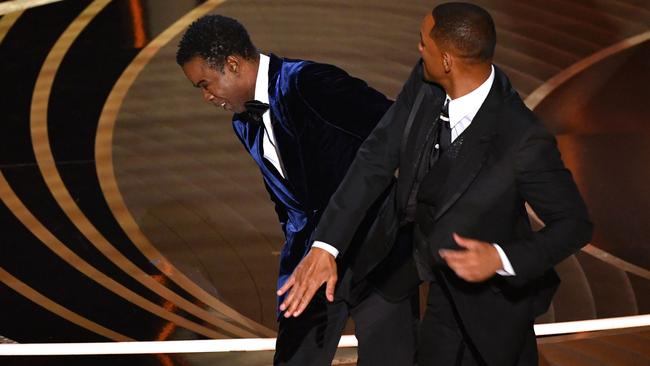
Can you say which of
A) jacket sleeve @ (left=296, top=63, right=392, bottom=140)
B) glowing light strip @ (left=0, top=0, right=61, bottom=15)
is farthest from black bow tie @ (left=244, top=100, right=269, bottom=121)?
glowing light strip @ (left=0, top=0, right=61, bottom=15)

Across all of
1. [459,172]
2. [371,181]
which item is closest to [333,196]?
[371,181]

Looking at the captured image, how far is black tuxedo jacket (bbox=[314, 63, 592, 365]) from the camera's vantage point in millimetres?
2293

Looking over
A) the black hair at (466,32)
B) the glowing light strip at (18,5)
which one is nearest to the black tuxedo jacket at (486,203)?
the black hair at (466,32)

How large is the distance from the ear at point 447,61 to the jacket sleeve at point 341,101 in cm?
37

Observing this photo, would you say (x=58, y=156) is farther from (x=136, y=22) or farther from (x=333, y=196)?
(x=333, y=196)

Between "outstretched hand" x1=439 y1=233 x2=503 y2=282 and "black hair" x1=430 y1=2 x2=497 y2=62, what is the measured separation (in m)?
0.44

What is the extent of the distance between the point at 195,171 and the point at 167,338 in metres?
1.76

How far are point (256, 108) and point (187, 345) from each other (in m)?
1.38

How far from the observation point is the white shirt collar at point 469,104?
2.42 meters

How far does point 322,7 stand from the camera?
720 centimetres

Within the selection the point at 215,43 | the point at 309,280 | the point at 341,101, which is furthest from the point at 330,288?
the point at 215,43

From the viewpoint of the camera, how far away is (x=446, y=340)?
2.59m

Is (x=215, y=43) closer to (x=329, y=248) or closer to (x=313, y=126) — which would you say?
(x=313, y=126)

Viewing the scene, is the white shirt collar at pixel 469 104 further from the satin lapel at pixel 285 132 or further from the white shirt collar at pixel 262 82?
the white shirt collar at pixel 262 82
